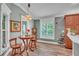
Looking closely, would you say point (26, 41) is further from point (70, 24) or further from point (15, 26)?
point (70, 24)

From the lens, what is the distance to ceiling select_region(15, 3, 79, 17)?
245 cm

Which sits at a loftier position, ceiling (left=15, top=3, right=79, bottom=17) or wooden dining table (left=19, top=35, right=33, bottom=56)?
ceiling (left=15, top=3, right=79, bottom=17)

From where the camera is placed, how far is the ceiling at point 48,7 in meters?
2.45

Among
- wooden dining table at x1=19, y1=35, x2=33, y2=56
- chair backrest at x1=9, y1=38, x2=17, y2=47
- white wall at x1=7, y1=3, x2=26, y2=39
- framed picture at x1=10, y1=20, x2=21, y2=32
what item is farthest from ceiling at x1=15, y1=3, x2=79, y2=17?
chair backrest at x1=9, y1=38, x2=17, y2=47

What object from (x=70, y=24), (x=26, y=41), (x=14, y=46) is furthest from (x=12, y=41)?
(x=70, y=24)

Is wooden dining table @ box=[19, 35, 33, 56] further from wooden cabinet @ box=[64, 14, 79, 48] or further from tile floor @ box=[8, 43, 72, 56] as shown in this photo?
wooden cabinet @ box=[64, 14, 79, 48]

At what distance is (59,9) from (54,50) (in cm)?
80

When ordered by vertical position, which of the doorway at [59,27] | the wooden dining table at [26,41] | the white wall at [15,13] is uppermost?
the white wall at [15,13]

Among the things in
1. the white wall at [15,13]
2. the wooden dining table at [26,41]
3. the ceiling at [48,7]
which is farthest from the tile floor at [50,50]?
the ceiling at [48,7]

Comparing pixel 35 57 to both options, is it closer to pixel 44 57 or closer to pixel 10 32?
pixel 44 57

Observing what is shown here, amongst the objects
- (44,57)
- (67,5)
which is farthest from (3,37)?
(67,5)

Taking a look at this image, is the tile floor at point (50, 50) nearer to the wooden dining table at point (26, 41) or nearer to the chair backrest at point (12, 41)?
the wooden dining table at point (26, 41)

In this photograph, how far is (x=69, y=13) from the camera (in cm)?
244

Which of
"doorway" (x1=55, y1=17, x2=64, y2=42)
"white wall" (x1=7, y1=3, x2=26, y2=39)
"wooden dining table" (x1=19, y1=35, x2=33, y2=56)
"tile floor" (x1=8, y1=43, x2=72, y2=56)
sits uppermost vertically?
"white wall" (x1=7, y1=3, x2=26, y2=39)
